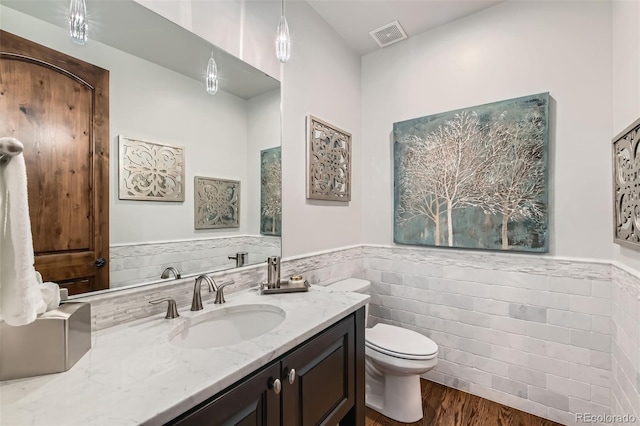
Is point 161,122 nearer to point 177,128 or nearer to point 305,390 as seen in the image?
point 177,128

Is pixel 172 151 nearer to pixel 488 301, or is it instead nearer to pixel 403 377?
pixel 403 377

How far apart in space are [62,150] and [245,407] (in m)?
0.98

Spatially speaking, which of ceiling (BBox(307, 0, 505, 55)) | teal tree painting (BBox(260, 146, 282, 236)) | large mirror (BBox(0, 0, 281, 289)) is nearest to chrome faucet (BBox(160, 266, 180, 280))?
large mirror (BBox(0, 0, 281, 289))

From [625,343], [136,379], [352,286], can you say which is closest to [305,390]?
[136,379]

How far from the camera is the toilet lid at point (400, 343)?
1647 mm

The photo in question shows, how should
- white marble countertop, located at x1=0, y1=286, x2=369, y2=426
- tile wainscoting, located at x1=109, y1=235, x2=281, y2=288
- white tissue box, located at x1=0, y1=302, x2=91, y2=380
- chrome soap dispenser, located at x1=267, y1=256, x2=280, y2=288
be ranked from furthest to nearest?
chrome soap dispenser, located at x1=267, y1=256, x2=280, y2=288 → tile wainscoting, located at x1=109, y1=235, x2=281, y2=288 → white tissue box, located at x1=0, y1=302, x2=91, y2=380 → white marble countertop, located at x1=0, y1=286, x2=369, y2=426

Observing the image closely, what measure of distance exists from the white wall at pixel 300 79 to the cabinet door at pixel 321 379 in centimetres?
70

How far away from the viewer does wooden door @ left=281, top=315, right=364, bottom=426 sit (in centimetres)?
96

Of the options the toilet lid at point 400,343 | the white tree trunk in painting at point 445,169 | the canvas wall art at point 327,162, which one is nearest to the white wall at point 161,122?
the canvas wall art at point 327,162

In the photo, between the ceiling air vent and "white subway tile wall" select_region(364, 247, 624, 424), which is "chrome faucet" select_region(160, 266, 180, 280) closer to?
"white subway tile wall" select_region(364, 247, 624, 424)

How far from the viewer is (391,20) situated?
2070 mm

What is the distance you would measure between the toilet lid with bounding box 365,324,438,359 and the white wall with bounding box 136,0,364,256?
682 millimetres

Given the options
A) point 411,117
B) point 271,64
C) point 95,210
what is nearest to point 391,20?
point 411,117

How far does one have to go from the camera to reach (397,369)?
5.41 ft
